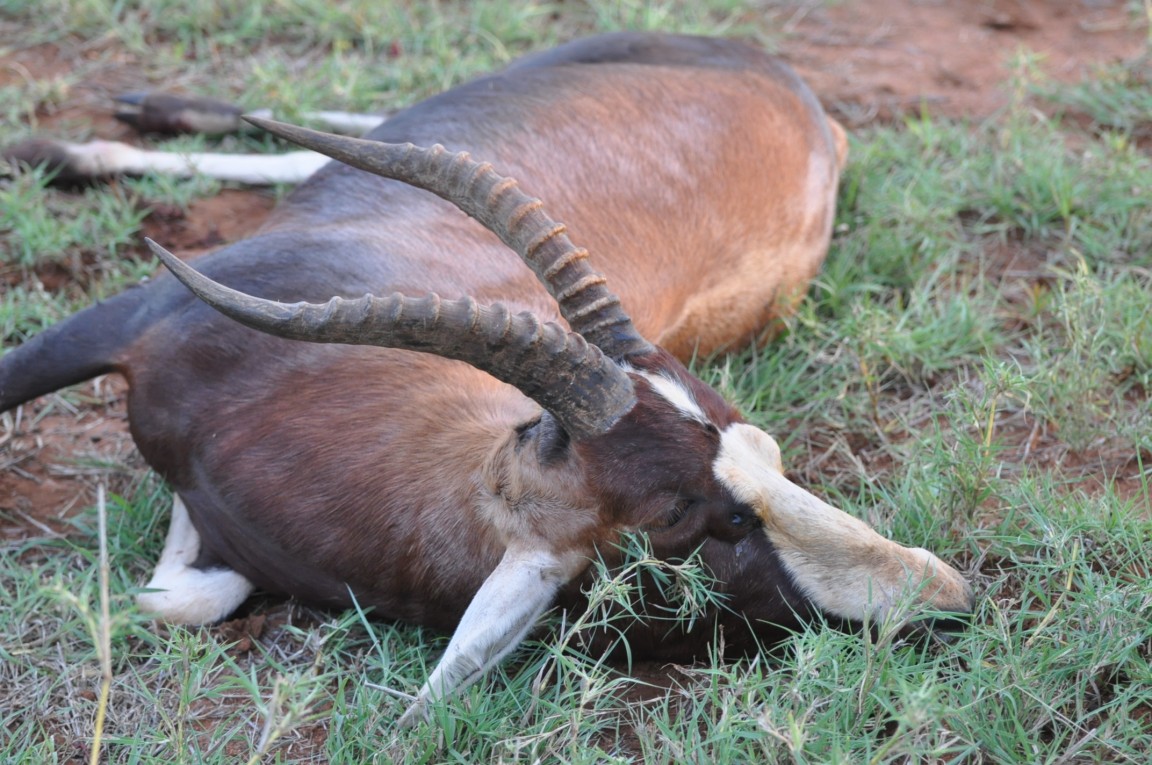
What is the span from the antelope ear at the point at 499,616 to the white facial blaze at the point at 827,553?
1.49ft

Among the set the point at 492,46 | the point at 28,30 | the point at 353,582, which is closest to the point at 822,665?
the point at 353,582

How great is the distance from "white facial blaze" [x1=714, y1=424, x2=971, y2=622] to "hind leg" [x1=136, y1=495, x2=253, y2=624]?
149cm

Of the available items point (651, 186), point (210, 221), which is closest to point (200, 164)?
point (210, 221)

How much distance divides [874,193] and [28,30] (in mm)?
4199

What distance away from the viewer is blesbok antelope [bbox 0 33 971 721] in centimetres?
298

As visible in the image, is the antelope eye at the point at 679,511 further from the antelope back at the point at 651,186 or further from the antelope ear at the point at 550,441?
the antelope back at the point at 651,186

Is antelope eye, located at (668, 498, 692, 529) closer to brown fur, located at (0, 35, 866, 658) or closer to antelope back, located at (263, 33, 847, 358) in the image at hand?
brown fur, located at (0, 35, 866, 658)

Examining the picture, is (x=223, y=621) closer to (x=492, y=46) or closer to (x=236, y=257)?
(x=236, y=257)

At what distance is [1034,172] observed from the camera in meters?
5.23

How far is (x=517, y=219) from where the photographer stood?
10.1 ft

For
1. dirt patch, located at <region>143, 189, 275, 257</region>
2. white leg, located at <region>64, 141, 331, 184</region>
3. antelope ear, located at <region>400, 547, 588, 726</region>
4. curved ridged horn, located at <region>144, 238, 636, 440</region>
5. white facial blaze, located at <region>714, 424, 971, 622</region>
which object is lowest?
dirt patch, located at <region>143, 189, 275, 257</region>

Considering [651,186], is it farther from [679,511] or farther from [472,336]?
[472,336]

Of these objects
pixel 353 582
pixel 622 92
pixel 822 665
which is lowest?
pixel 353 582

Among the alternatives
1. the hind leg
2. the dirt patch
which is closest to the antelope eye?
the hind leg
